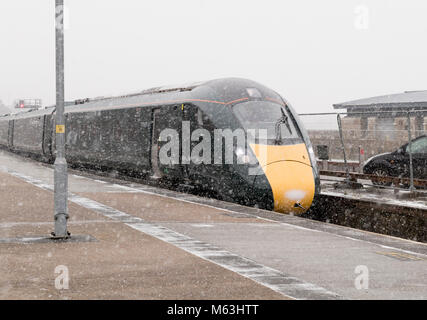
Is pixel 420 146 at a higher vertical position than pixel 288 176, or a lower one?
higher

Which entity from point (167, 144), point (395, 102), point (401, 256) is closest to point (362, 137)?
point (167, 144)

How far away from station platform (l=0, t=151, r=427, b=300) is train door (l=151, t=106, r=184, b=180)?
4.47m

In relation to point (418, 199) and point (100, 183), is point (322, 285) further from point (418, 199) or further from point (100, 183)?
point (100, 183)

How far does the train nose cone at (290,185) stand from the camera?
1516 centimetres

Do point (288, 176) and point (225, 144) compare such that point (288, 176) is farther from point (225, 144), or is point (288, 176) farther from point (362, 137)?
point (362, 137)

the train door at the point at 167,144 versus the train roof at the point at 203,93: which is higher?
the train roof at the point at 203,93

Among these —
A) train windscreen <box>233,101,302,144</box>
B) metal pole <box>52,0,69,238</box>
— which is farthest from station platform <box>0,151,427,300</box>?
train windscreen <box>233,101,302,144</box>

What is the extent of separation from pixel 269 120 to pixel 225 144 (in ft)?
4.24

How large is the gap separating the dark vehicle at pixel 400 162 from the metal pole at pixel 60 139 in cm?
1270

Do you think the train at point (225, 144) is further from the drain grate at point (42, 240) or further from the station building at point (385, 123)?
the drain grate at point (42, 240)

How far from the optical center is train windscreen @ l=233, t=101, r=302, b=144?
16156mm

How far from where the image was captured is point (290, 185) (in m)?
15.2

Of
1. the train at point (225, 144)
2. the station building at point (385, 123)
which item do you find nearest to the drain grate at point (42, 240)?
the train at point (225, 144)
